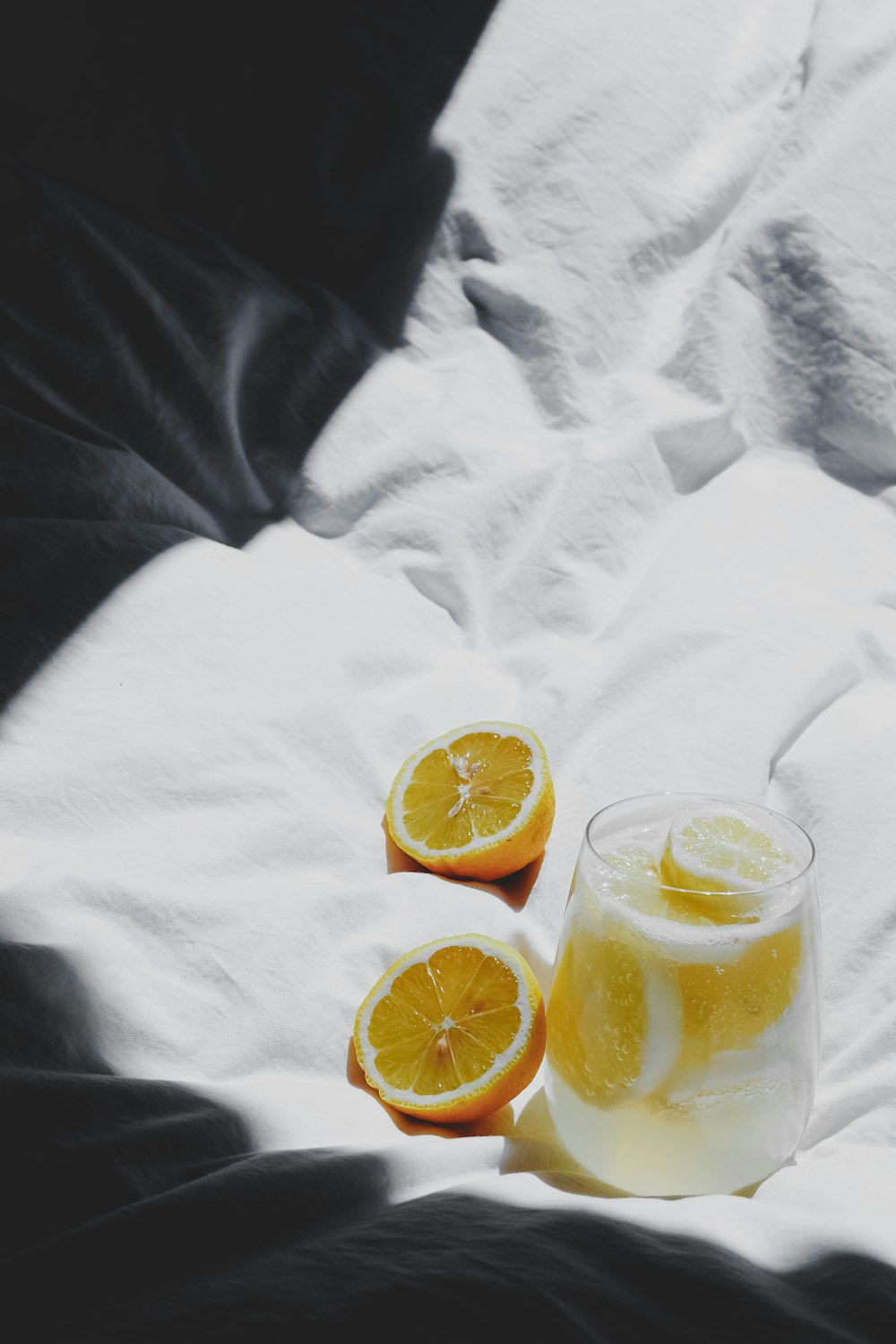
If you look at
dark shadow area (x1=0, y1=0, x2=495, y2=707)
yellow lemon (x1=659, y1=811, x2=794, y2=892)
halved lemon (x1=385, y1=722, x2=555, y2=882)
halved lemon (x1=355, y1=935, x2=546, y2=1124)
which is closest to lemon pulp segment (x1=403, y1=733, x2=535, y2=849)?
halved lemon (x1=385, y1=722, x2=555, y2=882)

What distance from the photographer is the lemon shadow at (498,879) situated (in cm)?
94

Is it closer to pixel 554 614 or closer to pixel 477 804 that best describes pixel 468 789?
pixel 477 804

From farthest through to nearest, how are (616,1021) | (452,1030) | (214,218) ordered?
1. (214,218)
2. (452,1030)
3. (616,1021)

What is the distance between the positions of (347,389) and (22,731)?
661mm

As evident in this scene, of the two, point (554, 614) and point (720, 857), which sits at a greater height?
point (720, 857)

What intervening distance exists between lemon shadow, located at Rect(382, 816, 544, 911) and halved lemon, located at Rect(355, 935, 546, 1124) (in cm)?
15

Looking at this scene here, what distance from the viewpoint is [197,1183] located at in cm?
58

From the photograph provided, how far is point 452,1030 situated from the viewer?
74 centimetres

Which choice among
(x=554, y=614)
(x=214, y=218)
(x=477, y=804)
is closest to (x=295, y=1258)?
(x=477, y=804)

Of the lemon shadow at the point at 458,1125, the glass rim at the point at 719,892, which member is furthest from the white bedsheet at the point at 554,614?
the glass rim at the point at 719,892

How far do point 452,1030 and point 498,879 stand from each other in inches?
8.7

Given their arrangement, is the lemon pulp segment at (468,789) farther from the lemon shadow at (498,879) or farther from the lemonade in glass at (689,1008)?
the lemonade in glass at (689,1008)

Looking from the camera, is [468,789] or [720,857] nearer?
[720,857]

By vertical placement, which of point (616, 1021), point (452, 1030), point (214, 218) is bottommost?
point (214, 218)
